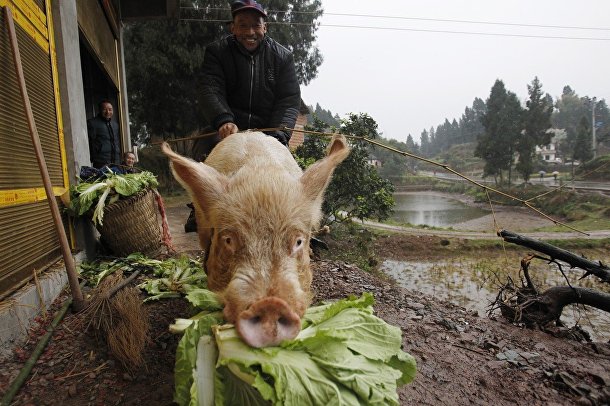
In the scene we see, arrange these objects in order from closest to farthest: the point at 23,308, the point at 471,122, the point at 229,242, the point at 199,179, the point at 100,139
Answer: the point at 229,242 < the point at 199,179 < the point at 23,308 < the point at 100,139 < the point at 471,122

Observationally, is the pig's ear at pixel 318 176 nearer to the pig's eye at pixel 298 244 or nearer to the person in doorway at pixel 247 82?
the pig's eye at pixel 298 244

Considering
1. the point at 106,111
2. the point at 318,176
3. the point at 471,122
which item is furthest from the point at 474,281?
the point at 471,122

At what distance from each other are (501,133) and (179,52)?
1594 inches

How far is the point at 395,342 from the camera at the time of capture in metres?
2.40

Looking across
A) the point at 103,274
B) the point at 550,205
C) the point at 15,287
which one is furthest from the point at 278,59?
the point at 550,205

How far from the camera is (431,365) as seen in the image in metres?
3.56

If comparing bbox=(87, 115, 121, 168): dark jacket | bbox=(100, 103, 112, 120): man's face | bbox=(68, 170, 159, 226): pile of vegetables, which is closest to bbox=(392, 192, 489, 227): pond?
bbox=(87, 115, 121, 168): dark jacket

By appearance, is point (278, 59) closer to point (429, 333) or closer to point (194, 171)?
point (194, 171)

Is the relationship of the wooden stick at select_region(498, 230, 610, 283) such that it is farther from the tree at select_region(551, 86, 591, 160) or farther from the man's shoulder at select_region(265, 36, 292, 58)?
the tree at select_region(551, 86, 591, 160)

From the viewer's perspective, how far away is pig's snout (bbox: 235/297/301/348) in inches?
72.3

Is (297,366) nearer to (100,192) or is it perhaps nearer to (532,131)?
(100,192)

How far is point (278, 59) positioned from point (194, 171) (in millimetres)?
3115

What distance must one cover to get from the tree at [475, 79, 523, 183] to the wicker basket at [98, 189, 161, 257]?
46.6 metres

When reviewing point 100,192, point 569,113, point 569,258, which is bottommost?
point 569,258
